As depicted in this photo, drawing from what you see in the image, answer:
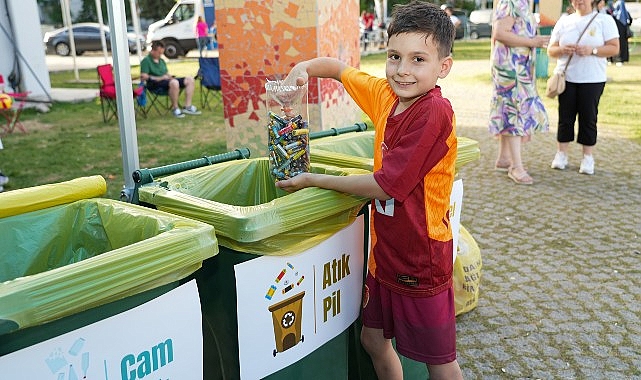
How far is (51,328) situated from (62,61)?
909 inches

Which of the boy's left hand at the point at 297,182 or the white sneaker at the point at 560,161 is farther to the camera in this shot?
the white sneaker at the point at 560,161

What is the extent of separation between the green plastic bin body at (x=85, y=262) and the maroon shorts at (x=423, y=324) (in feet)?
2.38

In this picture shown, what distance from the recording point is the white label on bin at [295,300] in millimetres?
1911

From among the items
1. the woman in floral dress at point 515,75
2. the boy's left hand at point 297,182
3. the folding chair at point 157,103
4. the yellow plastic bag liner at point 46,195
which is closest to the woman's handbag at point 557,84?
the woman in floral dress at point 515,75

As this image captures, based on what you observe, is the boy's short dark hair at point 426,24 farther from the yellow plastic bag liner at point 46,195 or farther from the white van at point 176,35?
the white van at point 176,35

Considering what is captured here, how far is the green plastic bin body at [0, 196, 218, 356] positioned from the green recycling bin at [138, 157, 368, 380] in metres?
0.13

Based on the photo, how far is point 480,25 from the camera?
29828 millimetres

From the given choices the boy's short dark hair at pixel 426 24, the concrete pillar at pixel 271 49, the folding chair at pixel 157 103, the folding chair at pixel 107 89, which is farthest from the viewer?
the folding chair at pixel 157 103

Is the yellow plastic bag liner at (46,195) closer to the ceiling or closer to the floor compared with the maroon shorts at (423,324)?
closer to the ceiling

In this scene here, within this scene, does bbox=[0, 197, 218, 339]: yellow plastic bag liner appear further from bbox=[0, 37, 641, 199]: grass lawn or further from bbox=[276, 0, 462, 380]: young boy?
bbox=[0, 37, 641, 199]: grass lawn

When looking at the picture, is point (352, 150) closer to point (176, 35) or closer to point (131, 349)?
point (131, 349)

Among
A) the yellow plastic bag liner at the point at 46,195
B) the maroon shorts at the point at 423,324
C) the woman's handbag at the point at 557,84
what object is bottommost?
the maroon shorts at the point at 423,324

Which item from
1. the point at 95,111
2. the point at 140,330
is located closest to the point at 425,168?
the point at 140,330

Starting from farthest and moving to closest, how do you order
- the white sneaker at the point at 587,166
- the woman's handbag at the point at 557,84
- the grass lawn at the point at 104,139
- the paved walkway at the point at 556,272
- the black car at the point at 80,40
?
the black car at the point at 80,40 < the grass lawn at the point at 104,139 < the white sneaker at the point at 587,166 < the woman's handbag at the point at 557,84 < the paved walkway at the point at 556,272
